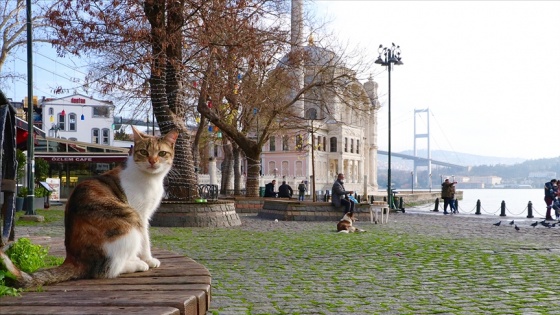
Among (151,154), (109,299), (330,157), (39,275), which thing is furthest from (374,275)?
(330,157)

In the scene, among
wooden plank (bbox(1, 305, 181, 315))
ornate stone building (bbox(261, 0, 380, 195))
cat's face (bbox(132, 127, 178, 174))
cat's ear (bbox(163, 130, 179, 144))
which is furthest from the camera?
ornate stone building (bbox(261, 0, 380, 195))

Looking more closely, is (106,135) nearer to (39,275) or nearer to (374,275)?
(374,275)

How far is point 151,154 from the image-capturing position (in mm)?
3707

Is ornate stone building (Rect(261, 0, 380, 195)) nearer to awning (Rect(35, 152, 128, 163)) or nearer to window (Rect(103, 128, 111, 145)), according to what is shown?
window (Rect(103, 128, 111, 145))

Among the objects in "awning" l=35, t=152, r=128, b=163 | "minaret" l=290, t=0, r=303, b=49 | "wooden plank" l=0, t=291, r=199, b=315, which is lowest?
"wooden plank" l=0, t=291, r=199, b=315

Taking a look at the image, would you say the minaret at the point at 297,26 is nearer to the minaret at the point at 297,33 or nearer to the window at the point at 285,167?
the minaret at the point at 297,33

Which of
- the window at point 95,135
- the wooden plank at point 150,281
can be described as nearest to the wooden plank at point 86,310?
the wooden plank at point 150,281

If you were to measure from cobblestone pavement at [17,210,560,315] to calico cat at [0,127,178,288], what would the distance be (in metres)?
1.69

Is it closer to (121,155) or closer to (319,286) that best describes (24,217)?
(319,286)

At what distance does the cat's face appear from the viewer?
145 inches

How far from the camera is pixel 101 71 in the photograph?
703 inches

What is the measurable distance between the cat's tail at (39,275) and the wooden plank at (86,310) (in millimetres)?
Result: 382

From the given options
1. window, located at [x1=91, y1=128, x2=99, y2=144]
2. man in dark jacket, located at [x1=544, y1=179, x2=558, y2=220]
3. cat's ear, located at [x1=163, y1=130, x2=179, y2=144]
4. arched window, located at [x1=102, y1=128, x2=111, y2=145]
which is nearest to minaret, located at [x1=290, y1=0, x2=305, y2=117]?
man in dark jacket, located at [x1=544, y1=179, x2=558, y2=220]

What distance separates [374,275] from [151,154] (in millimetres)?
4396
